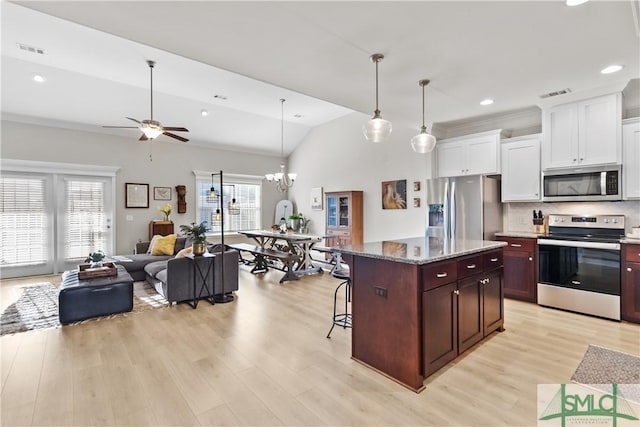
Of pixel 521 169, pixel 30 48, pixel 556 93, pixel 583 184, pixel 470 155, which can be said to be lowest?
pixel 583 184

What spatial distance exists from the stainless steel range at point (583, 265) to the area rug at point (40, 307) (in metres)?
5.08

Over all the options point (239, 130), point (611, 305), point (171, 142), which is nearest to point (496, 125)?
point (611, 305)

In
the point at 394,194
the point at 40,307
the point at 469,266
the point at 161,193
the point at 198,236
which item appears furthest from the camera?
the point at 161,193

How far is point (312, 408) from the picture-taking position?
2045mm

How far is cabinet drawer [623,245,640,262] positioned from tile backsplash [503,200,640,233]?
629 millimetres

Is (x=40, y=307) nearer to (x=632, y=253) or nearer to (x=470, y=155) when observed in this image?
(x=470, y=155)

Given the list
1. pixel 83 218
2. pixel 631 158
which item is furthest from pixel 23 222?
pixel 631 158

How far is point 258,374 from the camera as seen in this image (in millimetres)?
2461

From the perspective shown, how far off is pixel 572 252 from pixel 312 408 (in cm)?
371

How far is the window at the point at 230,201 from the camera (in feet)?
26.9

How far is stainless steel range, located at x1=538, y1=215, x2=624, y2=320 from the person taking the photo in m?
3.55

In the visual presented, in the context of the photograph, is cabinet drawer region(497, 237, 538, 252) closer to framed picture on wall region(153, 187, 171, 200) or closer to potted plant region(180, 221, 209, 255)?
potted plant region(180, 221, 209, 255)

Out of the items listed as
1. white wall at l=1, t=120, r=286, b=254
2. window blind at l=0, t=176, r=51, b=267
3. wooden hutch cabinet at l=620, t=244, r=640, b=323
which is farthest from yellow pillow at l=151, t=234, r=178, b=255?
wooden hutch cabinet at l=620, t=244, r=640, b=323

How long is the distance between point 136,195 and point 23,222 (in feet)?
6.52
